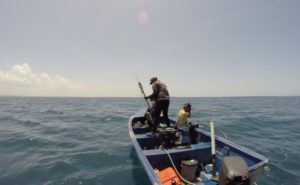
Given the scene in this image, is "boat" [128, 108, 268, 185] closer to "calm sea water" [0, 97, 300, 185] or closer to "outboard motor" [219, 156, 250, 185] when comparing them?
"outboard motor" [219, 156, 250, 185]

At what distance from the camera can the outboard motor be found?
9.93 ft

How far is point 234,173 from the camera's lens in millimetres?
3053

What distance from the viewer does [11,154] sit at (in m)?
8.66

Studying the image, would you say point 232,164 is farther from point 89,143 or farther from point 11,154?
point 11,154

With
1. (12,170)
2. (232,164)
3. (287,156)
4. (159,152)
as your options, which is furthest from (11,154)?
(287,156)

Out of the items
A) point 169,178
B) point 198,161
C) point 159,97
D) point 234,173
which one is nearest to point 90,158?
point 159,97

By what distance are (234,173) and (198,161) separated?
2.76 m

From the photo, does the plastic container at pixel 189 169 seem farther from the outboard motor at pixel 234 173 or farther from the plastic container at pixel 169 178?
the outboard motor at pixel 234 173

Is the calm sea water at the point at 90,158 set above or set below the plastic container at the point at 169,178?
below

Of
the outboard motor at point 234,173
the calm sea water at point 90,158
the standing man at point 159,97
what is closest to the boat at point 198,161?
the outboard motor at point 234,173

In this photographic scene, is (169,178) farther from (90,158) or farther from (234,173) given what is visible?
(90,158)

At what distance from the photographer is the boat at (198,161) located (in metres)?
3.24

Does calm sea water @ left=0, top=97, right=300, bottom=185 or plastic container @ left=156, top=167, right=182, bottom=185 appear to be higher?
plastic container @ left=156, top=167, right=182, bottom=185

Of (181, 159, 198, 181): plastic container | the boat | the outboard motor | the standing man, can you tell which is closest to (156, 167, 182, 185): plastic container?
the boat
